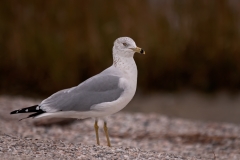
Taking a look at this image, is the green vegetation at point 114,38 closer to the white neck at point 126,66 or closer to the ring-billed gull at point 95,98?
the white neck at point 126,66

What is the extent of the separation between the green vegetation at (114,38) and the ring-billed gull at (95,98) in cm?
305

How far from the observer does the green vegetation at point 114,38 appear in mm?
6758

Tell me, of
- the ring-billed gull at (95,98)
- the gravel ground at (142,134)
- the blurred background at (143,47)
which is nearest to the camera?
the ring-billed gull at (95,98)

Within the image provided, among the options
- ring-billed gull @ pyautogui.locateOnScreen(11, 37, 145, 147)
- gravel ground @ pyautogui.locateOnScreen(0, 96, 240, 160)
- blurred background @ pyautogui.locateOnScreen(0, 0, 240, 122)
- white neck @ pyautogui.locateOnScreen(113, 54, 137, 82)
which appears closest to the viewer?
ring-billed gull @ pyautogui.locateOnScreen(11, 37, 145, 147)

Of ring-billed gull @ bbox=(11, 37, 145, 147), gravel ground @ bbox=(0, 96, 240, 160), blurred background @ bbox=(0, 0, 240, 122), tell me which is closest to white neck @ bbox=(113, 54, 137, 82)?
ring-billed gull @ bbox=(11, 37, 145, 147)

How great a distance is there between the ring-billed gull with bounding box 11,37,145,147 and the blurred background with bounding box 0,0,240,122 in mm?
2983

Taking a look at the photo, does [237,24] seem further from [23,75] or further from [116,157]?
[116,157]

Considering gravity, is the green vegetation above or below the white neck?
above

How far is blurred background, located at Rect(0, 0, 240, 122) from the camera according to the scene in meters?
6.71

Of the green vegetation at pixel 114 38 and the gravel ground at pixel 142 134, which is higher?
the green vegetation at pixel 114 38

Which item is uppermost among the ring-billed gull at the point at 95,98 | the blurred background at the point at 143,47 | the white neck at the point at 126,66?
the blurred background at the point at 143,47

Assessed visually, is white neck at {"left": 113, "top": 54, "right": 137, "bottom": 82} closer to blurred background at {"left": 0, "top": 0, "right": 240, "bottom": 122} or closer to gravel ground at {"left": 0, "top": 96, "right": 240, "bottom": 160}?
gravel ground at {"left": 0, "top": 96, "right": 240, "bottom": 160}

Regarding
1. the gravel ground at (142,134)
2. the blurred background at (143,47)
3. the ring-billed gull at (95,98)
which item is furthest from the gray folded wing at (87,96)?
the blurred background at (143,47)

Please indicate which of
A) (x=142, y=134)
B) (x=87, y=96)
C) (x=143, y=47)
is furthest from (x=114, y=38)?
(x=87, y=96)
